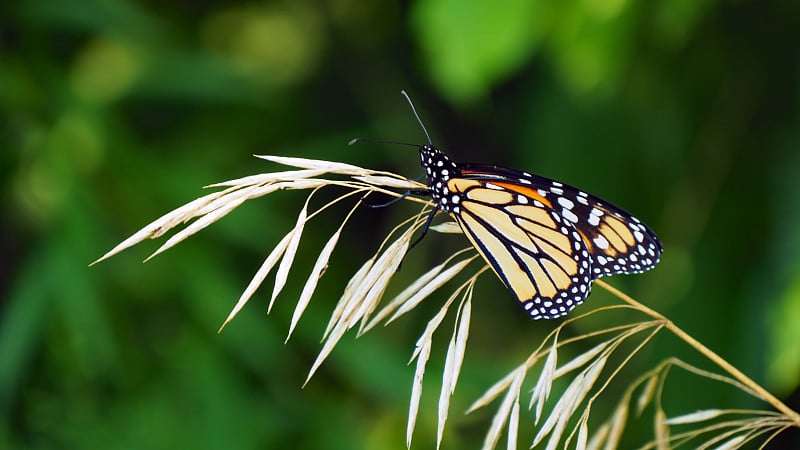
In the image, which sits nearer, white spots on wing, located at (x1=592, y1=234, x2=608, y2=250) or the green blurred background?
white spots on wing, located at (x1=592, y1=234, x2=608, y2=250)

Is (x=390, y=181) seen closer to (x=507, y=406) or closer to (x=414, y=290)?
(x=414, y=290)

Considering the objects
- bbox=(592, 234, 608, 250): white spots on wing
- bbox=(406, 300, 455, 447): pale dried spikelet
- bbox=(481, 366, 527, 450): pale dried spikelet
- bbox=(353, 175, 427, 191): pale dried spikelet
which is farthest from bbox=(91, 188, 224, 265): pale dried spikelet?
bbox=(592, 234, 608, 250): white spots on wing

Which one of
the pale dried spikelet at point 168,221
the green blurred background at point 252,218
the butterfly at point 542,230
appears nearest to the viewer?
the pale dried spikelet at point 168,221

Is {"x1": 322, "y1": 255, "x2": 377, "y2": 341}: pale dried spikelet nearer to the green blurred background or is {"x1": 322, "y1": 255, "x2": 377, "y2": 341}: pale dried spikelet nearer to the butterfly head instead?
the butterfly head

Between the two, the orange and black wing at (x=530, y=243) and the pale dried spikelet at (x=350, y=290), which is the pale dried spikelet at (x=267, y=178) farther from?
the orange and black wing at (x=530, y=243)

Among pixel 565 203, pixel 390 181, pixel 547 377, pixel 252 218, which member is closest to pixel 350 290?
pixel 390 181

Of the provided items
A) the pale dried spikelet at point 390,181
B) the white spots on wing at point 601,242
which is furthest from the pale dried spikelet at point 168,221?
the white spots on wing at point 601,242

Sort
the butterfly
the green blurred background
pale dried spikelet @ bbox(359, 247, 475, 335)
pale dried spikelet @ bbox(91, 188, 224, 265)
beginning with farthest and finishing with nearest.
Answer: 1. the green blurred background
2. the butterfly
3. pale dried spikelet @ bbox(359, 247, 475, 335)
4. pale dried spikelet @ bbox(91, 188, 224, 265)

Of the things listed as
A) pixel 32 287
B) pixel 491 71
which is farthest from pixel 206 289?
pixel 491 71
